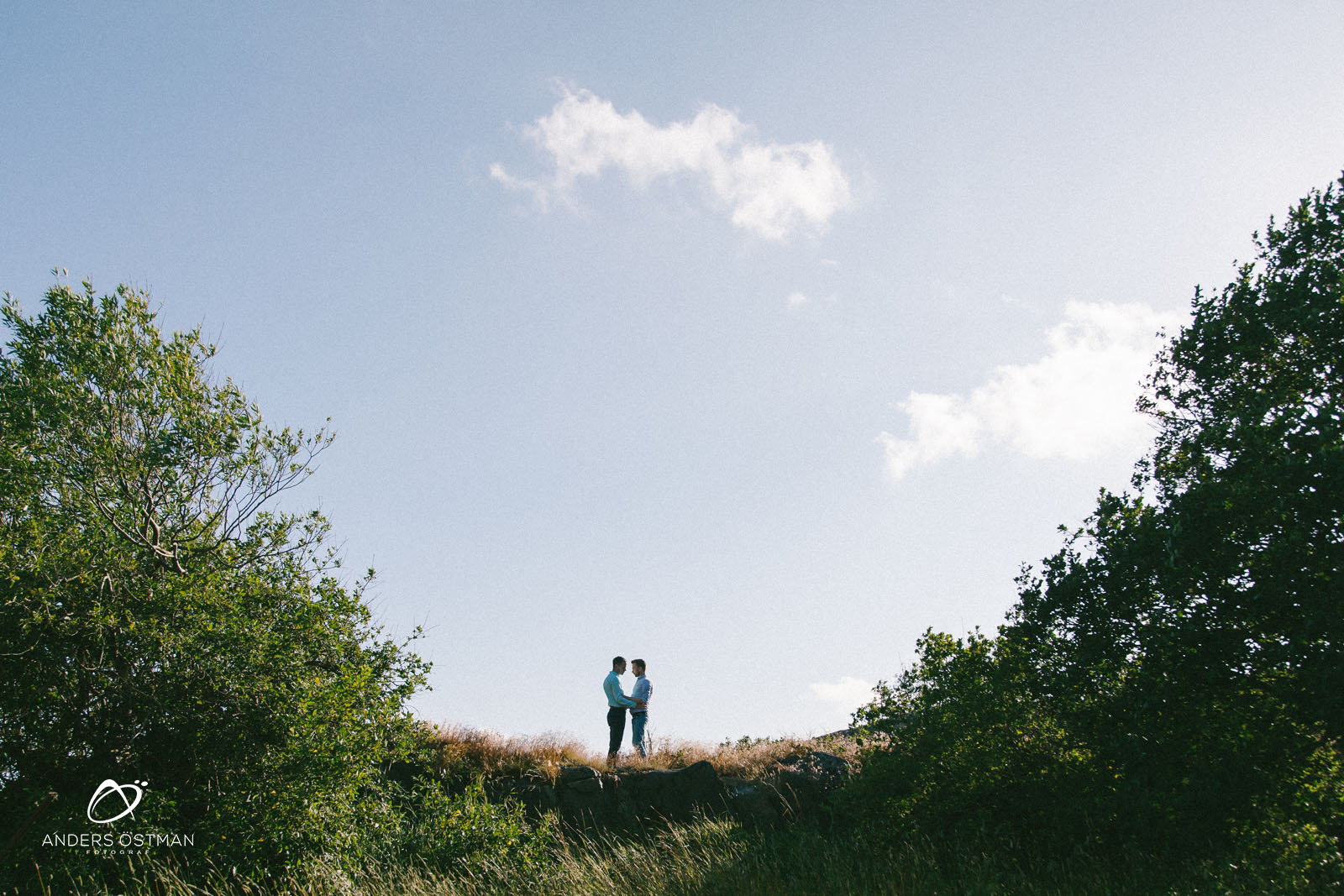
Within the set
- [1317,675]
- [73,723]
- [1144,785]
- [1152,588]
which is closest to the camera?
[1317,675]

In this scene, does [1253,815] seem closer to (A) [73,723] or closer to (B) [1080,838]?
(B) [1080,838]

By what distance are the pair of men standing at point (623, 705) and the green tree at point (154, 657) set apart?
4.90 meters

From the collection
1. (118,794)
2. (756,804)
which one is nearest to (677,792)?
(756,804)

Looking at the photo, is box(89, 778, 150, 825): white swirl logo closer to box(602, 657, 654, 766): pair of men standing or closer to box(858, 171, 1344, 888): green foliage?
box(602, 657, 654, 766): pair of men standing

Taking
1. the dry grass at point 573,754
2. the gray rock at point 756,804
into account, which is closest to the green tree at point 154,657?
the dry grass at point 573,754

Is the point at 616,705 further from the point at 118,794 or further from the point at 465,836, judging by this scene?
the point at 118,794

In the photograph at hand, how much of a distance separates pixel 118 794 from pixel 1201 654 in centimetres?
1463

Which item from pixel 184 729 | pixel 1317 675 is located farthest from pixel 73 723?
pixel 1317 675

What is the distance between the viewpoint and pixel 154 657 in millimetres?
10383

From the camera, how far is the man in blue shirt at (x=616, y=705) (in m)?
16.0

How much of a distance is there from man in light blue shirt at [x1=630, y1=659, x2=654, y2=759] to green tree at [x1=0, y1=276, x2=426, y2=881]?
5.23 metres

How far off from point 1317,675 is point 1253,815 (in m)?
1.84

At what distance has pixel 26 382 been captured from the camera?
12008mm

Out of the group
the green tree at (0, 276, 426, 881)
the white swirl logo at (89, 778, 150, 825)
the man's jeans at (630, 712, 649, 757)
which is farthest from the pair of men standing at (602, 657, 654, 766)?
the white swirl logo at (89, 778, 150, 825)
